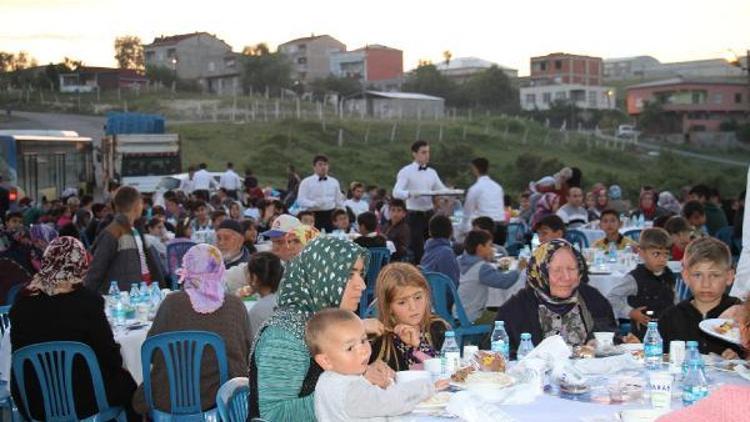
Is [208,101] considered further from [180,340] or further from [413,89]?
[180,340]

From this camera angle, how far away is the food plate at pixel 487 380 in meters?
3.78

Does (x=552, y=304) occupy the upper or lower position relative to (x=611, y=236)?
upper

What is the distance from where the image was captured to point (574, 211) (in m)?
13.3

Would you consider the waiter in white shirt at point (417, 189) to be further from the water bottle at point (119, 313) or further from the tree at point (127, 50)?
the tree at point (127, 50)

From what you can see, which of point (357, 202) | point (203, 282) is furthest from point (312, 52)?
point (203, 282)

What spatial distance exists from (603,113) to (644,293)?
60.8 metres

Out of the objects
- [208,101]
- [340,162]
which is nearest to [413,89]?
[208,101]

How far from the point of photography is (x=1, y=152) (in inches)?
854

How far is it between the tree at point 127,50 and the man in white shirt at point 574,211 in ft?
304

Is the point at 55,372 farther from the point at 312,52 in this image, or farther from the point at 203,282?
the point at 312,52

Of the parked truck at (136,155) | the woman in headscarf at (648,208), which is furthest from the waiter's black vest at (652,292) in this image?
the parked truck at (136,155)

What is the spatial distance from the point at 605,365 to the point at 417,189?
8.52 meters

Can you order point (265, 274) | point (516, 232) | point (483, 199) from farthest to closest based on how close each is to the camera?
point (516, 232), point (483, 199), point (265, 274)

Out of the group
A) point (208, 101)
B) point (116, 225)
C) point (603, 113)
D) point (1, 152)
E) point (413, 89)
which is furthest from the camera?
point (413, 89)
